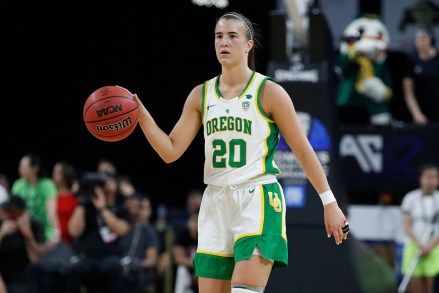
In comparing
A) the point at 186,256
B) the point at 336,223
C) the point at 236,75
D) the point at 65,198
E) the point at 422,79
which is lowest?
the point at 186,256

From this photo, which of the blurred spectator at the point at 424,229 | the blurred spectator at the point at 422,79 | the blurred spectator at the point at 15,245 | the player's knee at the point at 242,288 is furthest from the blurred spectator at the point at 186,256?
the player's knee at the point at 242,288

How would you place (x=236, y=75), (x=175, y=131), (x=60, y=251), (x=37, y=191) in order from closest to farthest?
1. (x=236, y=75)
2. (x=175, y=131)
3. (x=60, y=251)
4. (x=37, y=191)

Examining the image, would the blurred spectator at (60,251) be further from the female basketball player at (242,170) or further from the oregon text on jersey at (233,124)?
the oregon text on jersey at (233,124)

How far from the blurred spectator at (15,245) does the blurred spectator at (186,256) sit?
2216 millimetres

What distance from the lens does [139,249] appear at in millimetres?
11555

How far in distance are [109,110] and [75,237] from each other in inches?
211

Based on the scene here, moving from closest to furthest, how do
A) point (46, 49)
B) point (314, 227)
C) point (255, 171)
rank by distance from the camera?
point (255, 171), point (314, 227), point (46, 49)

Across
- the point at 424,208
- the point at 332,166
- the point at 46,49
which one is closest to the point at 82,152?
the point at 46,49

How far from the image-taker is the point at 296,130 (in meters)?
5.26

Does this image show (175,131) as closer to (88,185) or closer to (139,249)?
(88,185)

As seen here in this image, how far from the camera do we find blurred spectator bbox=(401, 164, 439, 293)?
11.8 m

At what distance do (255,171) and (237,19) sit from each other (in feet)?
2.84

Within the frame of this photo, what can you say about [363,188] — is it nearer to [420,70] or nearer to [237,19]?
[420,70]

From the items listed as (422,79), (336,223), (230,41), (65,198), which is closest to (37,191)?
(65,198)
